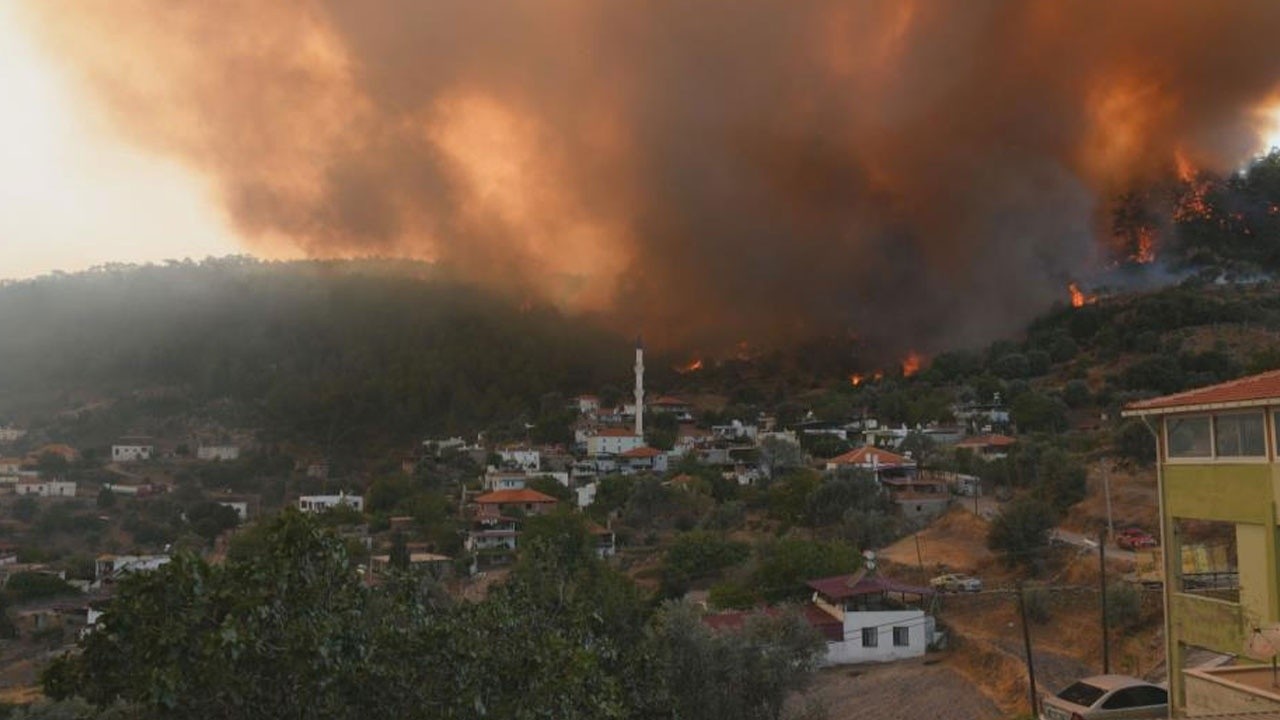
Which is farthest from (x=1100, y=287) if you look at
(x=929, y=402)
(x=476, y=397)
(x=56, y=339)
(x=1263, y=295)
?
(x=56, y=339)

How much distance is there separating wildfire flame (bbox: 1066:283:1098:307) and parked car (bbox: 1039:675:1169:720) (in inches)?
2921

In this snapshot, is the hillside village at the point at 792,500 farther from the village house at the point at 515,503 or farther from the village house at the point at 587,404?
the village house at the point at 587,404

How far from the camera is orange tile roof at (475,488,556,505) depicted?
50.3 meters

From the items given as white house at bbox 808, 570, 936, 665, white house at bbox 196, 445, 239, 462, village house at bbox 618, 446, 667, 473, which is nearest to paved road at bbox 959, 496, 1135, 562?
white house at bbox 808, 570, 936, 665

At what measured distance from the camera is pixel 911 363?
280 feet

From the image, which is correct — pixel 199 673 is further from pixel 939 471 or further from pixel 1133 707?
pixel 939 471

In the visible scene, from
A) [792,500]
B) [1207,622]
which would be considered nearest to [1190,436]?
[1207,622]

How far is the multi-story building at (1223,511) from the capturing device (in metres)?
9.59

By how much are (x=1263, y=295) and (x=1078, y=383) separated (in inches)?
983

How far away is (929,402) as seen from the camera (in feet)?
215

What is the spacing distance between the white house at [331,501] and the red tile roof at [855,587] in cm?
3471

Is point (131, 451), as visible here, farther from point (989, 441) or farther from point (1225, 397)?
point (1225, 397)

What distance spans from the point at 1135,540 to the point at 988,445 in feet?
75.1

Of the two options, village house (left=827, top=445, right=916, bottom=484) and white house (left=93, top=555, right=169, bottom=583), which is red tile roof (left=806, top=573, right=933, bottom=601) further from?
white house (left=93, top=555, right=169, bottom=583)
